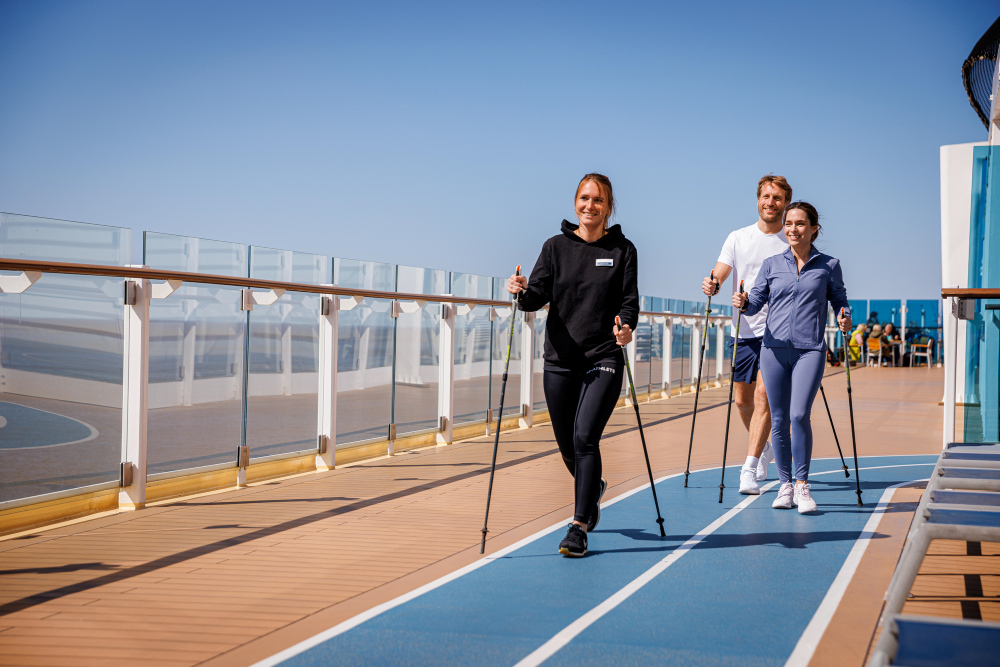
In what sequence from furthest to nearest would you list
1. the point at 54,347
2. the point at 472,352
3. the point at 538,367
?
the point at 538,367 < the point at 472,352 < the point at 54,347

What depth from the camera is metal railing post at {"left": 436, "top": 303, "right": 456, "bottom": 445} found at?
895 centimetres

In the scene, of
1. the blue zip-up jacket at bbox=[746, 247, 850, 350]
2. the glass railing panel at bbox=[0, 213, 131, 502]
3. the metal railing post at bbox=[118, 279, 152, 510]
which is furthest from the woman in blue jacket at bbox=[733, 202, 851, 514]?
the glass railing panel at bbox=[0, 213, 131, 502]

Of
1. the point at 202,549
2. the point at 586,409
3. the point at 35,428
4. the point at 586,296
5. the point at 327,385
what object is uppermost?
the point at 586,296

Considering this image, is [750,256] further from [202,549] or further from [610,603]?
[202,549]

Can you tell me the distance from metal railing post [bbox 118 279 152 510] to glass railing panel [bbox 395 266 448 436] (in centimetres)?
300

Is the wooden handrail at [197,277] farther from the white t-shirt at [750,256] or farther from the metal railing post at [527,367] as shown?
the white t-shirt at [750,256]

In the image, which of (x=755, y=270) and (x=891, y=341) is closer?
(x=755, y=270)

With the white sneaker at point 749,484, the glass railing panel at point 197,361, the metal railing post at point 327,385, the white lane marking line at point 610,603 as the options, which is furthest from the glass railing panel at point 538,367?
the white lane marking line at point 610,603

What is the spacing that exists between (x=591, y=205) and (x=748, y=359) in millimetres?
2335

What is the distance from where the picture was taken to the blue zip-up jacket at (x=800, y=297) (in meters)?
5.69

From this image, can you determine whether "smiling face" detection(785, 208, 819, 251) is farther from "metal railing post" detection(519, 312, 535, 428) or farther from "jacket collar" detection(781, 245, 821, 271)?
"metal railing post" detection(519, 312, 535, 428)

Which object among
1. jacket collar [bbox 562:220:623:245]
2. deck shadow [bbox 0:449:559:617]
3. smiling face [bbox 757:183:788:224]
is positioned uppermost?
smiling face [bbox 757:183:788:224]

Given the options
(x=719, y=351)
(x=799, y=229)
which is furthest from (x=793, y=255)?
(x=719, y=351)

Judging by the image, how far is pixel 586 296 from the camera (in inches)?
184
